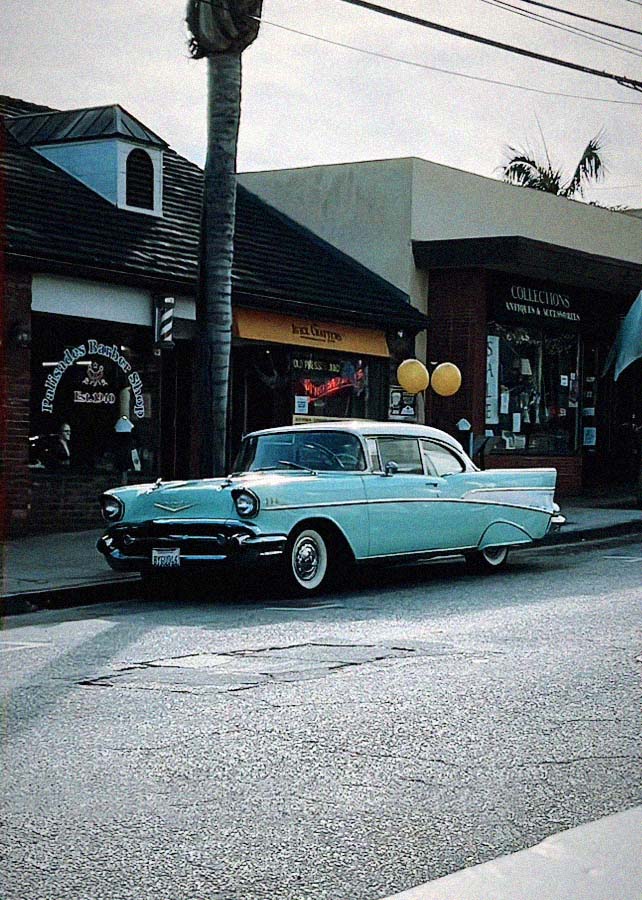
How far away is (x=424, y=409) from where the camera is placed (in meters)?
23.1

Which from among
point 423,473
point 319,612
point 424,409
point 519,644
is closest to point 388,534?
Answer: point 423,473

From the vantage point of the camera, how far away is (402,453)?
13031 millimetres

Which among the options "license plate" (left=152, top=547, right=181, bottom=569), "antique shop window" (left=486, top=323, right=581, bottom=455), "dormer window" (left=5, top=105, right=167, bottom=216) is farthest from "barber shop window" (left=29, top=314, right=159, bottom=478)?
"antique shop window" (left=486, top=323, right=581, bottom=455)

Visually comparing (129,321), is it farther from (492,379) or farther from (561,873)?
(561,873)

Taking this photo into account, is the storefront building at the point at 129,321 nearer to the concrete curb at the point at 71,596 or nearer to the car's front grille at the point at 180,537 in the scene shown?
the concrete curb at the point at 71,596

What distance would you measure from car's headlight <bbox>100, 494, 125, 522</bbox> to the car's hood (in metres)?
0.04

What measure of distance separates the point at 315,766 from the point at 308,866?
1270 mm

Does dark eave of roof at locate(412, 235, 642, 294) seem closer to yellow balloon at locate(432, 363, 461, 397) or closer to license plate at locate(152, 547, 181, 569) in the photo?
yellow balloon at locate(432, 363, 461, 397)

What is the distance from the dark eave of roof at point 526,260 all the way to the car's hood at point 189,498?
10.6 metres

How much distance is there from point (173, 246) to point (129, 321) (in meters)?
2.00

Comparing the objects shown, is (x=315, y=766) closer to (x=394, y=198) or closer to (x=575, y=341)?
(x=394, y=198)

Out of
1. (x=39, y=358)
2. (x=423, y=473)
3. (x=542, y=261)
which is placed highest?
(x=542, y=261)

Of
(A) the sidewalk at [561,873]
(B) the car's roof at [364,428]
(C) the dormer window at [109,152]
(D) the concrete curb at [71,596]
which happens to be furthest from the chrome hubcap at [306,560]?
(C) the dormer window at [109,152]

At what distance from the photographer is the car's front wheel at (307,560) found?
11.6m
